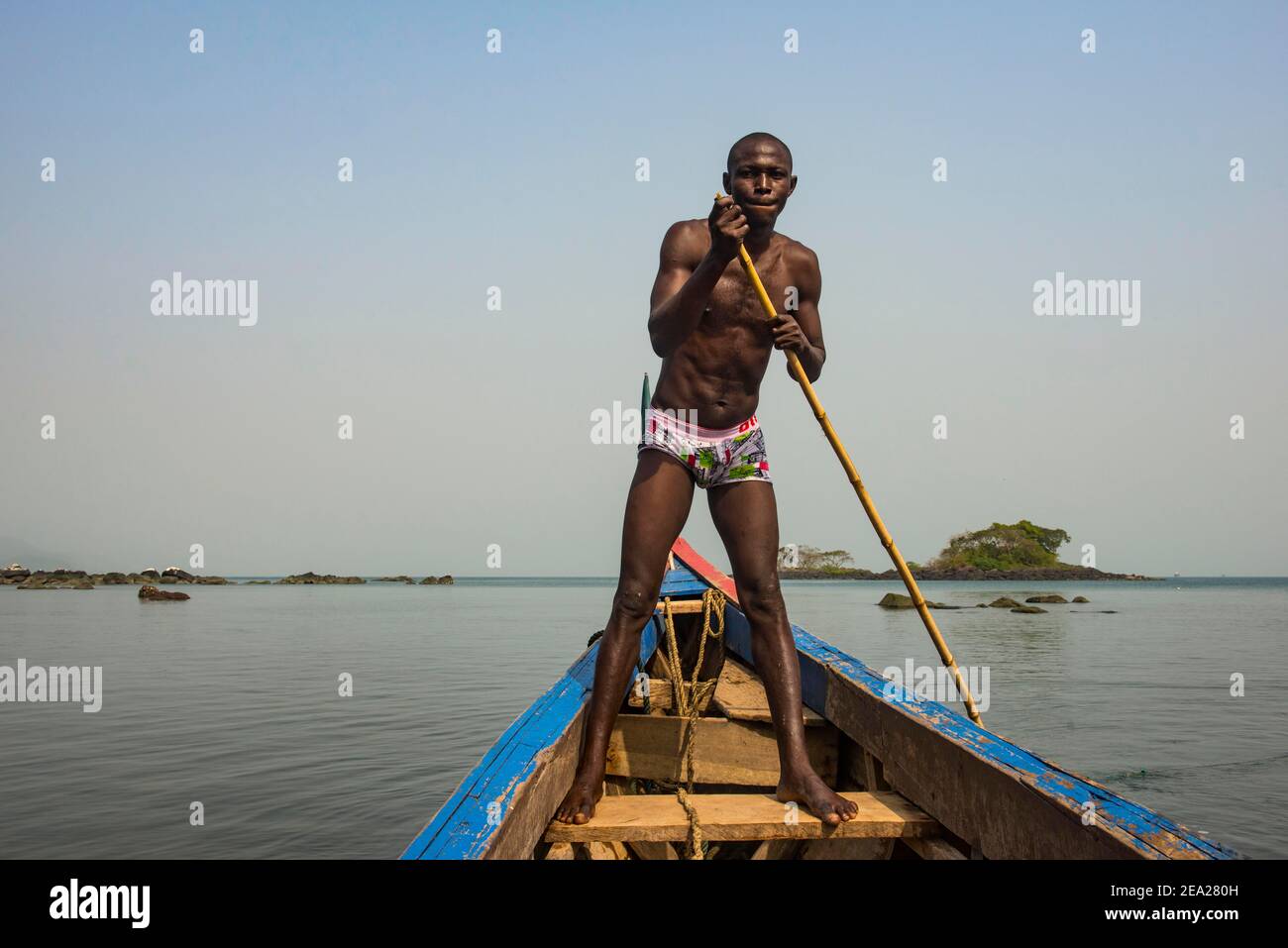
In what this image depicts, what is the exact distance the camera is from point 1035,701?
39.1ft

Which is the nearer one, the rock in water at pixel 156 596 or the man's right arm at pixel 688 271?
the man's right arm at pixel 688 271

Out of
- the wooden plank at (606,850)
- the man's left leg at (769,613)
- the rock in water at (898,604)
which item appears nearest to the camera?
the man's left leg at (769,613)

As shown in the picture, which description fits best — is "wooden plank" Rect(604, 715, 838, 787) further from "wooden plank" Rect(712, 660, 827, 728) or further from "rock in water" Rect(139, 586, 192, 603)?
"rock in water" Rect(139, 586, 192, 603)

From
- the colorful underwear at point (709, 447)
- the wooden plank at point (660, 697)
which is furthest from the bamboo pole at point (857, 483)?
the wooden plank at point (660, 697)

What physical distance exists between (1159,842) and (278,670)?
1458cm

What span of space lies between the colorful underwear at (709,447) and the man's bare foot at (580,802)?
1.22 meters

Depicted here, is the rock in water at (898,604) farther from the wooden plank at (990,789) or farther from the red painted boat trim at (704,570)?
the wooden plank at (990,789)

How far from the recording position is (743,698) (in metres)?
4.94

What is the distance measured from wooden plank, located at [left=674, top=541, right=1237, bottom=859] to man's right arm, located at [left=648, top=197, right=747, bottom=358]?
5.62 feet

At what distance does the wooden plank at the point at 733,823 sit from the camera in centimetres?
284

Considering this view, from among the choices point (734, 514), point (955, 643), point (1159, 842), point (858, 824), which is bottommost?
point (955, 643)
